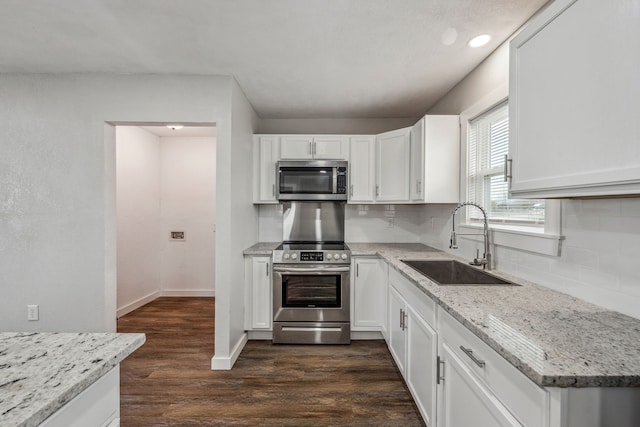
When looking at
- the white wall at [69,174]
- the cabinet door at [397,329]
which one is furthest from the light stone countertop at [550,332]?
the white wall at [69,174]

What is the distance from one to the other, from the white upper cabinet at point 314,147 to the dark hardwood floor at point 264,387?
2.00m

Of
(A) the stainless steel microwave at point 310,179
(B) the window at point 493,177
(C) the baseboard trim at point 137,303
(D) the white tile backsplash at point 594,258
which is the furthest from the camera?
(C) the baseboard trim at point 137,303

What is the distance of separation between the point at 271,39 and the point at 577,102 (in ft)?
5.72

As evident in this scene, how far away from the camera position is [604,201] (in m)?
1.29

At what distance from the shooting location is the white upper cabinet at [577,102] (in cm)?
87

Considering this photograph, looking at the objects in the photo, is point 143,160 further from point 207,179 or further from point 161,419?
point 161,419

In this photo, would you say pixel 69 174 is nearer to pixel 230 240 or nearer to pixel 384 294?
pixel 230 240

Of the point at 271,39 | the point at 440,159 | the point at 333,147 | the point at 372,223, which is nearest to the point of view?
the point at 271,39

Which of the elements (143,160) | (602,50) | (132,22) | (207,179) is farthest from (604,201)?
(143,160)

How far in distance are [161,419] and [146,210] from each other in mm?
3087

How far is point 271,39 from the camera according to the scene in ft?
6.48

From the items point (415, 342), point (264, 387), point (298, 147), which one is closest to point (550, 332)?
point (415, 342)

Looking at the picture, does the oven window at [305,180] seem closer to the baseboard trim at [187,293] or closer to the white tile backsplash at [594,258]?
the white tile backsplash at [594,258]

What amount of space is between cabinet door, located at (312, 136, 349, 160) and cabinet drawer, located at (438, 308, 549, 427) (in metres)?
2.29
